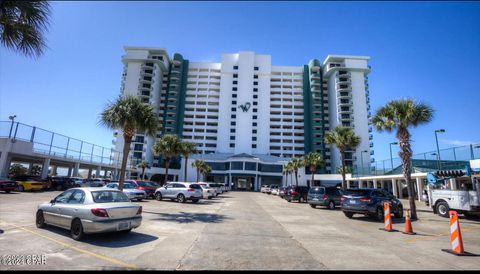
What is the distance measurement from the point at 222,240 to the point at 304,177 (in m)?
76.9

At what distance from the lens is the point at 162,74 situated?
341 ft

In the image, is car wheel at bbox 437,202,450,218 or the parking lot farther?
car wheel at bbox 437,202,450,218

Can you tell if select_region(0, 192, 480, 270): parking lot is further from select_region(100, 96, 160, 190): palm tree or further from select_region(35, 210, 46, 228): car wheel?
select_region(100, 96, 160, 190): palm tree

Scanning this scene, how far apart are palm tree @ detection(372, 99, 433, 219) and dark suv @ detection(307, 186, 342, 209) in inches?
238

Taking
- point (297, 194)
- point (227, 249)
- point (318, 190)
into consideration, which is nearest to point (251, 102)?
point (297, 194)

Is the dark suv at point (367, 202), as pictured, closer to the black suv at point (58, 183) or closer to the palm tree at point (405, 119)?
the palm tree at point (405, 119)

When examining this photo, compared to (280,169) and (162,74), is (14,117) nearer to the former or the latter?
(280,169)

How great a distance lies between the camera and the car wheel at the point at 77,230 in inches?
290

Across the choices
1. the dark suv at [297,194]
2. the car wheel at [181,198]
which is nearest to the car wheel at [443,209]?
the dark suv at [297,194]

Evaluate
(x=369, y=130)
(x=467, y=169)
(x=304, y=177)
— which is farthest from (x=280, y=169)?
(x=467, y=169)

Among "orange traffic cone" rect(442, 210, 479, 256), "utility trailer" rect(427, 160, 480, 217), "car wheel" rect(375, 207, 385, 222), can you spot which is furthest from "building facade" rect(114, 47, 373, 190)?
"orange traffic cone" rect(442, 210, 479, 256)

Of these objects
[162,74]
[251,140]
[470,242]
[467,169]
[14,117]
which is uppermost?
[162,74]

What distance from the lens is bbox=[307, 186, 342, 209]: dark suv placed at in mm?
21406

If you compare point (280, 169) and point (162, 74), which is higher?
point (162, 74)
